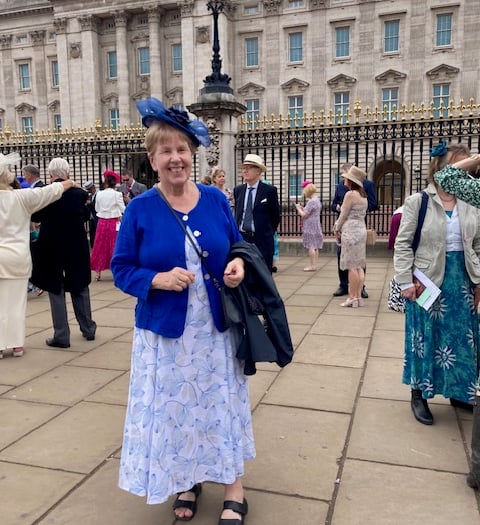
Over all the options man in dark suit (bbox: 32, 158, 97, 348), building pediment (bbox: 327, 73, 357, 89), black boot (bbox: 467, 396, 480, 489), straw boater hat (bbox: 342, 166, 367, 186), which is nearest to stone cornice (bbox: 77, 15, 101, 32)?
building pediment (bbox: 327, 73, 357, 89)

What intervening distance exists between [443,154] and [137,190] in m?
7.57

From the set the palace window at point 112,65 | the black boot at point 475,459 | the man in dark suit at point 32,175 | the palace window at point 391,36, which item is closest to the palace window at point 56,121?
the palace window at point 112,65

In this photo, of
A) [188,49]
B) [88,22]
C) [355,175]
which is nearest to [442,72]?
[188,49]

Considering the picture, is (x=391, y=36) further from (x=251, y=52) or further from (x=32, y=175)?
(x=32, y=175)

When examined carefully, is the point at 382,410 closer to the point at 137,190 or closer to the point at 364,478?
the point at 364,478

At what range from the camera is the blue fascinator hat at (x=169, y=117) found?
2.11 m

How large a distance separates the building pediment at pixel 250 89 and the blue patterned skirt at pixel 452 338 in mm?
36509

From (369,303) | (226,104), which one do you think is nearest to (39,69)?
(226,104)

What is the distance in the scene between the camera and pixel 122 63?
40344mm

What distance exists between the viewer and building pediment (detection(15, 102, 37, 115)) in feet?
142

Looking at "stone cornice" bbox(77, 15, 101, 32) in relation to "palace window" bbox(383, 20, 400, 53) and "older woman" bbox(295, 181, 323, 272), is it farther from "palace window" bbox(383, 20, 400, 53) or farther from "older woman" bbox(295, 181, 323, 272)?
"older woman" bbox(295, 181, 323, 272)

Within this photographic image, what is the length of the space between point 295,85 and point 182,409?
3696 centimetres

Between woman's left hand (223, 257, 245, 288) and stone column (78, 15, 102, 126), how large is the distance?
41.6 metres

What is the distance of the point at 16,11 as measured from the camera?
140ft
